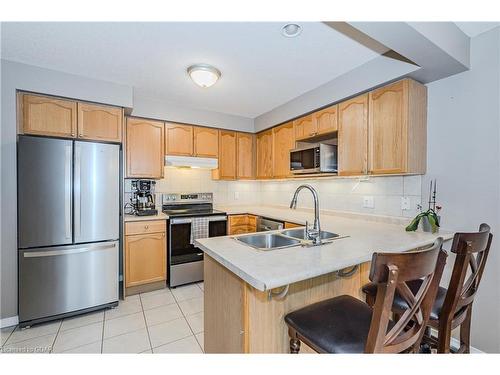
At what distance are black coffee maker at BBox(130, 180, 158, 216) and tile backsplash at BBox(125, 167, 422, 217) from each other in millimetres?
95

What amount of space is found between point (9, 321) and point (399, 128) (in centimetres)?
377

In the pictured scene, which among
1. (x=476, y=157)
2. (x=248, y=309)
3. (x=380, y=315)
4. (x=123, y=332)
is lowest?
(x=123, y=332)

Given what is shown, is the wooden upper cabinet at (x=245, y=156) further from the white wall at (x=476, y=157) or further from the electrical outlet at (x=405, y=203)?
the white wall at (x=476, y=157)

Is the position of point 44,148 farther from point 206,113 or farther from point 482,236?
point 482,236

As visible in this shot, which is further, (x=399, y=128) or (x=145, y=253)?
(x=145, y=253)

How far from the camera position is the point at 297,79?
2533 mm

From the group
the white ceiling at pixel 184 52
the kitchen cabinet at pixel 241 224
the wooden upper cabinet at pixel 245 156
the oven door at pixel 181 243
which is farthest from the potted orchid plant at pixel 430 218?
the wooden upper cabinet at pixel 245 156

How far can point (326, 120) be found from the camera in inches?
105

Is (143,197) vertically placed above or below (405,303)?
above

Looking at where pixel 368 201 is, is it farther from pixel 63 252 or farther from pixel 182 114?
pixel 63 252

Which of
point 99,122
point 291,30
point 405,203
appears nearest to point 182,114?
point 99,122

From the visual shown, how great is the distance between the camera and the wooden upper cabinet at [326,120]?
2.58 meters

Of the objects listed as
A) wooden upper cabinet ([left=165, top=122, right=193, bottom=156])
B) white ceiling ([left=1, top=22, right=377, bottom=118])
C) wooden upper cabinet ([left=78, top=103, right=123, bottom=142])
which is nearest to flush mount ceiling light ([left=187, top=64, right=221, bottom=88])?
white ceiling ([left=1, top=22, right=377, bottom=118])

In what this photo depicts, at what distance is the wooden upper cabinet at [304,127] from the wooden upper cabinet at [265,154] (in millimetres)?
594
